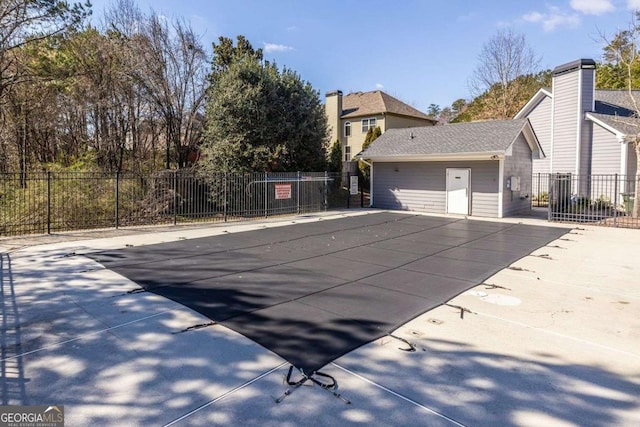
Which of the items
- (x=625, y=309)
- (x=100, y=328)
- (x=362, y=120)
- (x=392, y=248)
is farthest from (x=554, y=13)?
(x=100, y=328)

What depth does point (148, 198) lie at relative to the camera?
13.4 m

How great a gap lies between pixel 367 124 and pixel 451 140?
1321 cm

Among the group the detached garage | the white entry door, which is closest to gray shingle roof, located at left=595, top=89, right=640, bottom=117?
the detached garage

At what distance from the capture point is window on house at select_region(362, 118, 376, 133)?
91.1ft

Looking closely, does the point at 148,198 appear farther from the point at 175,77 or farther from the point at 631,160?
the point at 631,160

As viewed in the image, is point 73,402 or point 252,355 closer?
point 73,402

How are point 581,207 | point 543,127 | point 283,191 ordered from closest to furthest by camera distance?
point 581,207 → point 283,191 → point 543,127

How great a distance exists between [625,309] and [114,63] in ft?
60.4

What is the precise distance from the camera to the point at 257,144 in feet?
51.2

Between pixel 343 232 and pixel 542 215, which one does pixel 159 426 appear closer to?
pixel 343 232

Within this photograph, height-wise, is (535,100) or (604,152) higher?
(535,100)

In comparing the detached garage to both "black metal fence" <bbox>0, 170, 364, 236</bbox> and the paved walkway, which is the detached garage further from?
the paved walkway

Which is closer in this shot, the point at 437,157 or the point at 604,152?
the point at 437,157

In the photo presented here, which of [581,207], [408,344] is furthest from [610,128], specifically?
[408,344]
